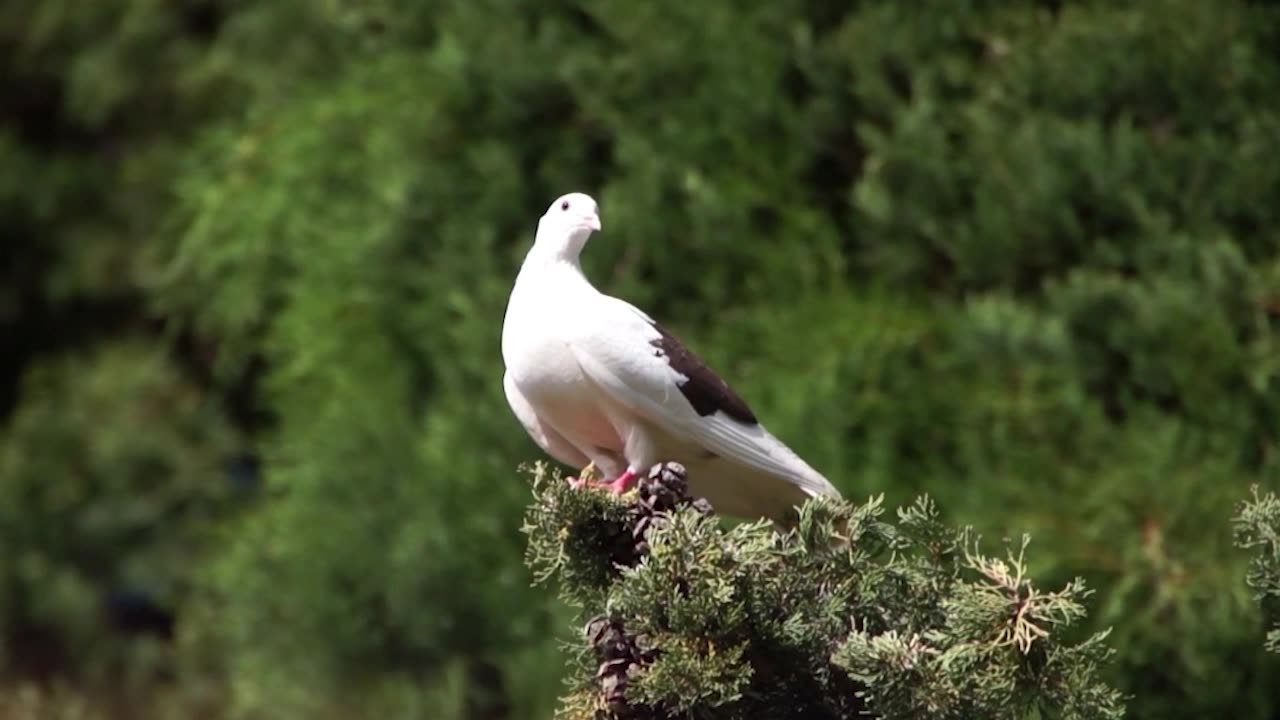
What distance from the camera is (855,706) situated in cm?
270

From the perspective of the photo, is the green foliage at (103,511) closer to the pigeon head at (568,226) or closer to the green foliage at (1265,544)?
the pigeon head at (568,226)

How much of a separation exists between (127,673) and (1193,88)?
496 cm

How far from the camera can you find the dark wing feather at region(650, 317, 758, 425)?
2.94m

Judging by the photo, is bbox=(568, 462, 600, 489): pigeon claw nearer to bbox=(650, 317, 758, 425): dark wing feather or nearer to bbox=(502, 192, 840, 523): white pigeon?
bbox=(502, 192, 840, 523): white pigeon

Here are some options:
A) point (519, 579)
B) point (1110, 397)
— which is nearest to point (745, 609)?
point (1110, 397)

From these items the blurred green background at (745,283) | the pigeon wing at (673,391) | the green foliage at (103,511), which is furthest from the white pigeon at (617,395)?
the green foliage at (103,511)

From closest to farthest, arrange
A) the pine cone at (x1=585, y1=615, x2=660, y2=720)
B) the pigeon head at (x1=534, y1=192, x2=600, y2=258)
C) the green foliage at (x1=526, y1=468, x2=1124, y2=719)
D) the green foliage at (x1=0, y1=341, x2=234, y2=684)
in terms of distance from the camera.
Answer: the green foliage at (x1=526, y1=468, x2=1124, y2=719) → the pine cone at (x1=585, y1=615, x2=660, y2=720) → the pigeon head at (x1=534, y1=192, x2=600, y2=258) → the green foliage at (x1=0, y1=341, x2=234, y2=684)

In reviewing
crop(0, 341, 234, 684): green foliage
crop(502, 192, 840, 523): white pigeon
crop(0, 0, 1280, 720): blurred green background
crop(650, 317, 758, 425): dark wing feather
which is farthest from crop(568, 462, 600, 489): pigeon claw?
crop(0, 341, 234, 684): green foliage

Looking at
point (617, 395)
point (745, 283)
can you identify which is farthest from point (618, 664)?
point (745, 283)

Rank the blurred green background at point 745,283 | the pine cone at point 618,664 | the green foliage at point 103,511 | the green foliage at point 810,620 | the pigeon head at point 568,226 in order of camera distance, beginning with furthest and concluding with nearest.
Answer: the green foliage at point 103,511 → the blurred green background at point 745,283 → the pigeon head at point 568,226 → the pine cone at point 618,664 → the green foliage at point 810,620

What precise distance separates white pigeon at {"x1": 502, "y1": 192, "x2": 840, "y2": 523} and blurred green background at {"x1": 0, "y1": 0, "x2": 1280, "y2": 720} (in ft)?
5.66

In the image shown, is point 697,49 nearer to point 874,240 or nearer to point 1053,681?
point 874,240

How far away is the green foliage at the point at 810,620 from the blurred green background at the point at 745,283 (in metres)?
1.94

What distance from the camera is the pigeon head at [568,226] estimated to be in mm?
3027
